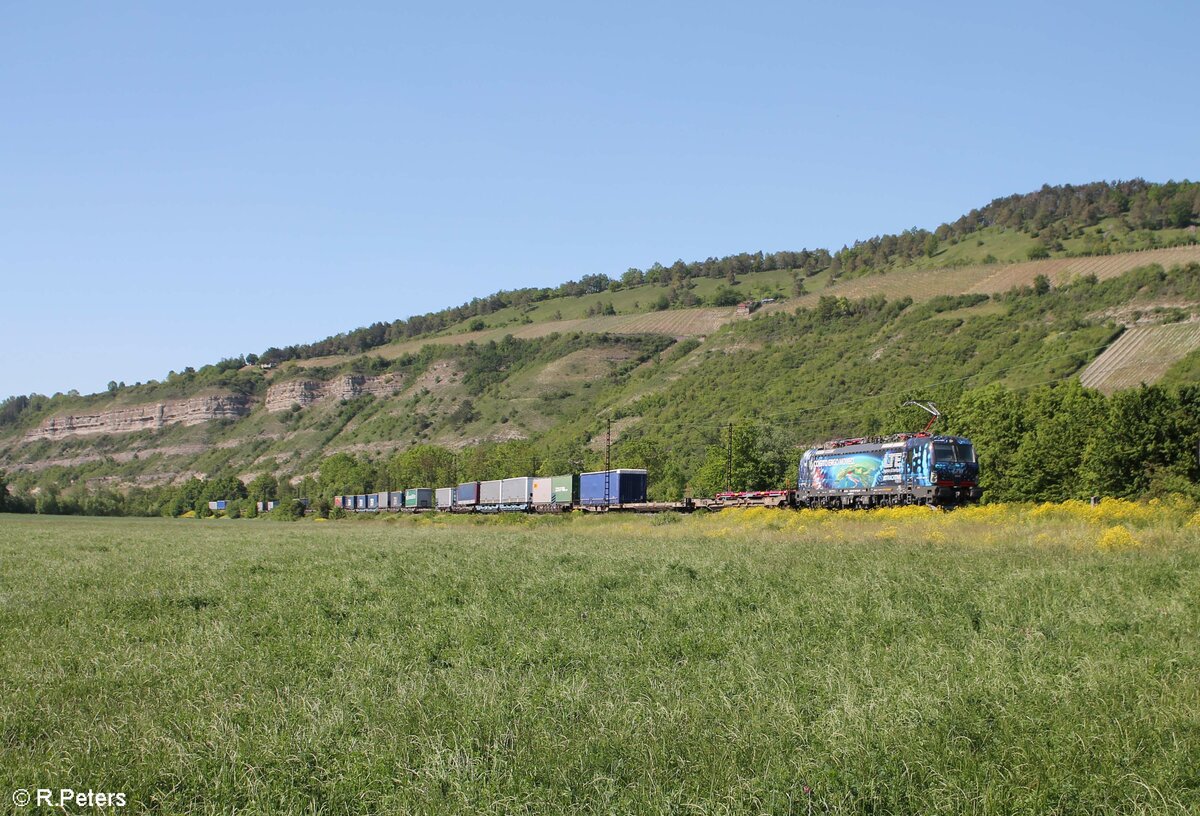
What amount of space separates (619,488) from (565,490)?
963 centimetres

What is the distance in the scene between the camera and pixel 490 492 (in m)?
92.5

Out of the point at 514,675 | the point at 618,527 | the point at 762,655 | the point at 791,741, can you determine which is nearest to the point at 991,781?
the point at 791,741

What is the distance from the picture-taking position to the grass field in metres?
6.73

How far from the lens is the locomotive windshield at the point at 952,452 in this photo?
45.3 m

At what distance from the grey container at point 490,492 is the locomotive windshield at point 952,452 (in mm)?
52467

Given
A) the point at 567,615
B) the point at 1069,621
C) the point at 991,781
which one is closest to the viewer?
the point at 991,781

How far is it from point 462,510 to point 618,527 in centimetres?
5223

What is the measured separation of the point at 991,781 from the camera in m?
6.72

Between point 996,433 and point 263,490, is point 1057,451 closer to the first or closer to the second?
point 996,433

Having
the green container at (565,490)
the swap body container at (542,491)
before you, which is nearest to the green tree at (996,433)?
the green container at (565,490)

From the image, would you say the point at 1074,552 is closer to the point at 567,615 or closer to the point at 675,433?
the point at 567,615

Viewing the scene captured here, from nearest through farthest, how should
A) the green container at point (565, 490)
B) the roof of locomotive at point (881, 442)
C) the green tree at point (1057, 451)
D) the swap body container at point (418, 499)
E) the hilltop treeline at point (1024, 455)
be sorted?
the roof of locomotive at point (881, 442) → the hilltop treeline at point (1024, 455) → the green tree at point (1057, 451) → the green container at point (565, 490) → the swap body container at point (418, 499)

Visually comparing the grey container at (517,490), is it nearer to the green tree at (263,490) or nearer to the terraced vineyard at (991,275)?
the green tree at (263,490)

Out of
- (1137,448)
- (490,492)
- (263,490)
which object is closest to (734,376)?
(490,492)
